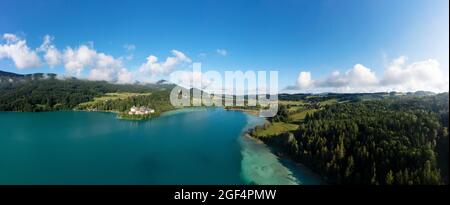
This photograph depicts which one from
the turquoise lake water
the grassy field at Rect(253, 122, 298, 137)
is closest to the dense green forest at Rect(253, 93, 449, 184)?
the turquoise lake water

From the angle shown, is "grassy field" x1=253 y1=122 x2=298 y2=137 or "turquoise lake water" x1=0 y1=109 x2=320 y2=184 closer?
"turquoise lake water" x1=0 y1=109 x2=320 y2=184

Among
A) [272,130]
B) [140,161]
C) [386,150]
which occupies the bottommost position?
[140,161]

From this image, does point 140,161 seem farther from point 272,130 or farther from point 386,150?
point 272,130

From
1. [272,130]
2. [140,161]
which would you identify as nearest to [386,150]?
[140,161]

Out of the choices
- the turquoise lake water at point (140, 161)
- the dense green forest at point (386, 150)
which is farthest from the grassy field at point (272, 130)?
the dense green forest at point (386, 150)

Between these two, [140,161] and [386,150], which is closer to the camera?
[386,150]

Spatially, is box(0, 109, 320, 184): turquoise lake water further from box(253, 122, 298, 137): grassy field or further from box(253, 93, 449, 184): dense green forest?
box(253, 122, 298, 137): grassy field

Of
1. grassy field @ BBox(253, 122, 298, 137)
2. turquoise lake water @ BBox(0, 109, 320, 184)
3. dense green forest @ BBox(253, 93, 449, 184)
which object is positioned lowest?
turquoise lake water @ BBox(0, 109, 320, 184)
